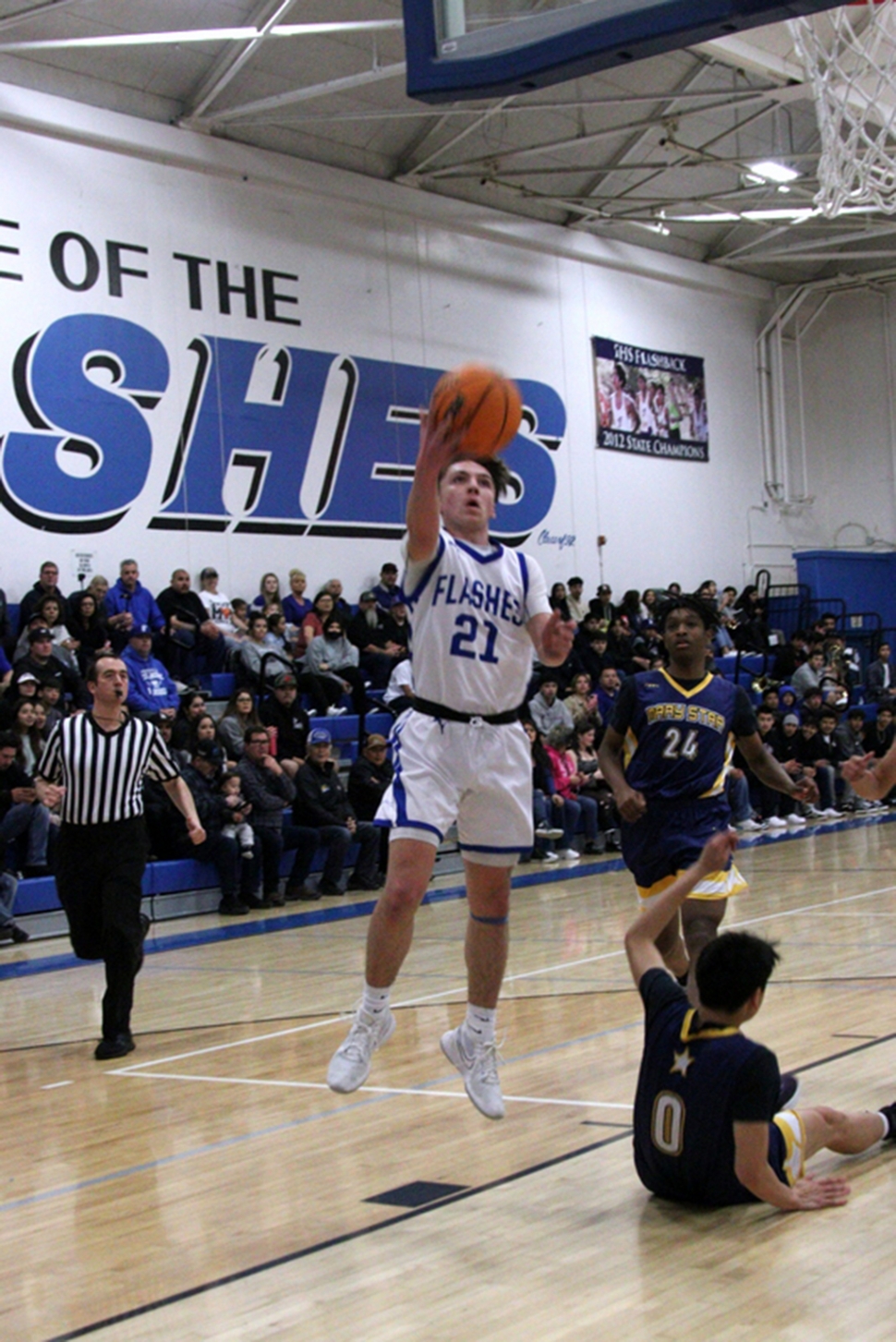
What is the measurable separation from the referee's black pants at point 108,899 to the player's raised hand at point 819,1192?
3744 millimetres

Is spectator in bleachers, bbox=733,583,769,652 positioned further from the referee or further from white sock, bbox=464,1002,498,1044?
white sock, bbox=464,1002,498,1044

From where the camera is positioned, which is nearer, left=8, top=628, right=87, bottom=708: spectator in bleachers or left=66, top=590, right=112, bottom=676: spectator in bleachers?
left=8, top=628, right=87, bottom=708: spectator in bleachers

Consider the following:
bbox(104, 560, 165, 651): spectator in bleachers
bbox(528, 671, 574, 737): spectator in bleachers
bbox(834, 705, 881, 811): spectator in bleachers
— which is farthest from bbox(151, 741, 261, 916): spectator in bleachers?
bbox(834, 705, 881, 811): spectator in bleachers

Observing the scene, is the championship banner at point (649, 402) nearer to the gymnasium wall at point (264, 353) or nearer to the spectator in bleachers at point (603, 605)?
the gymnasium wall at point (264, 353)

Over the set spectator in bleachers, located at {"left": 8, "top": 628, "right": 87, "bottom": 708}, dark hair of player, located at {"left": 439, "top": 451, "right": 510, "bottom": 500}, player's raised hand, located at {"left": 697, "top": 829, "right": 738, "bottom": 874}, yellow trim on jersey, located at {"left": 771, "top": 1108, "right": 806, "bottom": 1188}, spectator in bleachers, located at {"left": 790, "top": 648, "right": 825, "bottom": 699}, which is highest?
dark hair of player, located at {"left": 439, "top": 451, "right": 510, "bottom": 500}

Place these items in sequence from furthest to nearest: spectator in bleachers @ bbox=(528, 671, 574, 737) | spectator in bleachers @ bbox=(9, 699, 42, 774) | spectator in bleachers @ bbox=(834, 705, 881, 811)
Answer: spectator in bleachers @ bbox=(834, 705, 881, 811) < spectator in bleachers @ bbox=(528, 671, 574, 737) < spectator in bleachers @ bbox=(9, 699, 42, 774)

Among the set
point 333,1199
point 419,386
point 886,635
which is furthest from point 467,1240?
point 886,635

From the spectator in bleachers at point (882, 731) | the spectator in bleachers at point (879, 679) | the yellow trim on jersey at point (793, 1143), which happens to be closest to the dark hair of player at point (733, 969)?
the yellow trim on jersey at point (793, 1143)

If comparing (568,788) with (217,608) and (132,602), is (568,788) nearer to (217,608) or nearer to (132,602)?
(217,608)

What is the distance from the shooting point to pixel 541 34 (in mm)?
5316

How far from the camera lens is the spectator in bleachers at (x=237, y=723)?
13336 millimetres

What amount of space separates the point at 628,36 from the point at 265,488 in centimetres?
1303

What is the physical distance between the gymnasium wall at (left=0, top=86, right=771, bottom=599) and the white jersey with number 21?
36.7ft

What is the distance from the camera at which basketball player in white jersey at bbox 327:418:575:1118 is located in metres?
4.63
